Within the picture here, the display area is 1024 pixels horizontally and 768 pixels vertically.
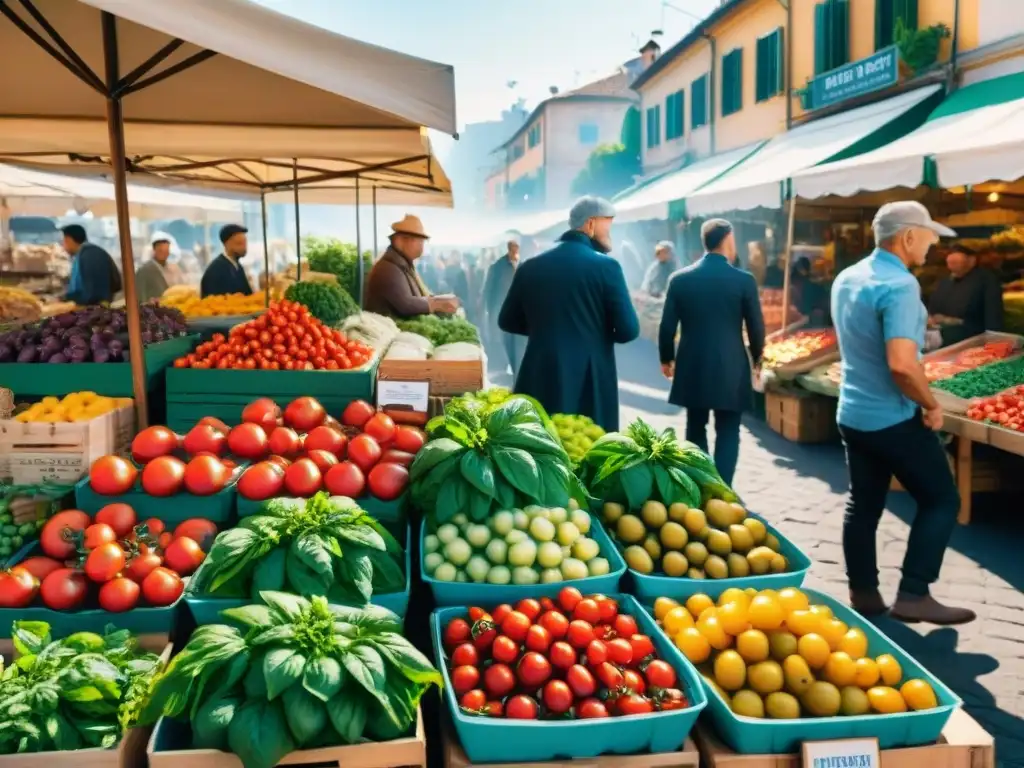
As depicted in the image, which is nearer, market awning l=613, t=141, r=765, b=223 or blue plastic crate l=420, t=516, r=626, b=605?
blue plastic crate l=420, t=516, r=626, b=605

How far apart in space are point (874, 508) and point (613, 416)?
1.59 metres

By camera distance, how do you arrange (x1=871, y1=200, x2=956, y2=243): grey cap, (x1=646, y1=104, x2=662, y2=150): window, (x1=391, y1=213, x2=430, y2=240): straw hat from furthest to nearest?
1. (x1=646, y1=104, x2=662, y2=150): window
2. (x1=391, y1=213, x2=430, y2=240): straw hat
3. (x1=871, y1=200, x2=956, y2=243): grey cap

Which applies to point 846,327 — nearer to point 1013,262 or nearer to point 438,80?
point 438,80

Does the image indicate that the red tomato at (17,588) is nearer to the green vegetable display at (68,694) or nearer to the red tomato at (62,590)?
the red tomato at (62,590)

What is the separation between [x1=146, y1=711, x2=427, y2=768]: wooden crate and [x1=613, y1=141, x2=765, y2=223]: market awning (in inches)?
421

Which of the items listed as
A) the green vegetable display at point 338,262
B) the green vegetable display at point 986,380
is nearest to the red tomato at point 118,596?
the green vegetable display at point 986,380

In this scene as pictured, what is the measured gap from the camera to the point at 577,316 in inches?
206

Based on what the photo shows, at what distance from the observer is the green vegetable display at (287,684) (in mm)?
2143

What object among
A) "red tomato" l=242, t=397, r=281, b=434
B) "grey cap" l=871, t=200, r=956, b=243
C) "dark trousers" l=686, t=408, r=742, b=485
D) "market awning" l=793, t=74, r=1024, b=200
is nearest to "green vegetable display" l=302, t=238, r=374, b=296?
"market awning" l=793, t=74, r=1024, b=200

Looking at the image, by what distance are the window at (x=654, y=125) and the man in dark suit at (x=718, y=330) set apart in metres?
19.3

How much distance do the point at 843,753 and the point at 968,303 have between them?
7238 mm

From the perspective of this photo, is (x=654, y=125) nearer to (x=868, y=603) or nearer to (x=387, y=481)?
(x=868, y=603)

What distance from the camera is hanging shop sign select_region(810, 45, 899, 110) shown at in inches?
464

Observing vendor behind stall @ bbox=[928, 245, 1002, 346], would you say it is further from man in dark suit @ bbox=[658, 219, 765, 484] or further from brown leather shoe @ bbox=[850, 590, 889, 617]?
brown leather shoe @ bbox=[850, 590, 889, 617]
